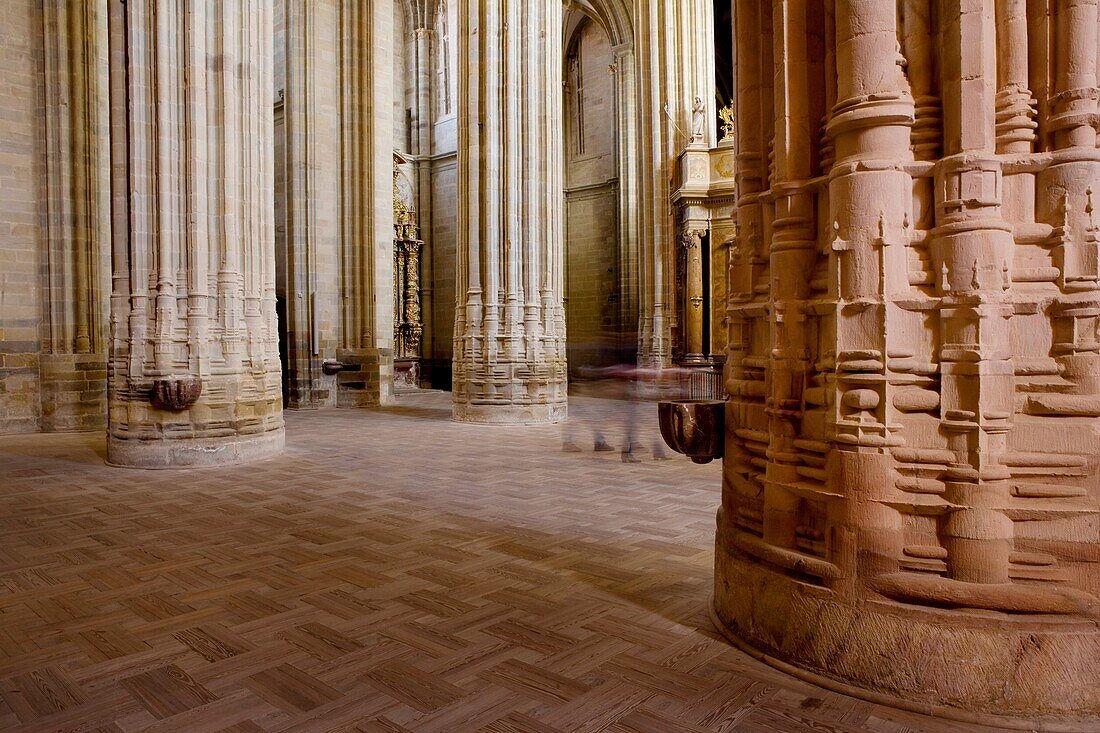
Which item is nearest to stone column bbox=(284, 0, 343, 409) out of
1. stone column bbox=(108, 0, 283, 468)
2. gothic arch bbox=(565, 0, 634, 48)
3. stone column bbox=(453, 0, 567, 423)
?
stone column bbox=(453, 0, 567, 423)

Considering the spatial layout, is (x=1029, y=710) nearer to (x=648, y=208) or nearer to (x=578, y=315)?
(x=648, y=208)

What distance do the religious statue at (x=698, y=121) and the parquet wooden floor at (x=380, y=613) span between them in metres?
11.9

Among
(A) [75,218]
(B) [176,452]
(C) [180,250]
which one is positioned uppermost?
(A) [75,218]

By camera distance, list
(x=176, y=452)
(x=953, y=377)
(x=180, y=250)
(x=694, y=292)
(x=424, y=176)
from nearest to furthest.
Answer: (x=953, y=377)
(x=176, y=452)
(x=180, y=250)
(x=694, y=292)
(x=424, y=176)

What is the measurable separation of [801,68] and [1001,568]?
2.12m

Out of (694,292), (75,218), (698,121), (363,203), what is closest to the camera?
(75,218)

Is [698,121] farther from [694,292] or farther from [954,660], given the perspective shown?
[954,660]

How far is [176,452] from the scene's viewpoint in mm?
7934

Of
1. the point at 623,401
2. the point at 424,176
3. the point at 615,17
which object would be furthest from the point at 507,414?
the point at 615,17

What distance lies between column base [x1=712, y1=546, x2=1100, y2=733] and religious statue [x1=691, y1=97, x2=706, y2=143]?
15376 millimetres

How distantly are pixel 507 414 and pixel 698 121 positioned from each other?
9.21m

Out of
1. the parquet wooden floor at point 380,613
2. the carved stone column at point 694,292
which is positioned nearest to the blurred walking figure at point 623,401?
the carved stone column at point 694,292

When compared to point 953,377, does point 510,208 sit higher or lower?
higher

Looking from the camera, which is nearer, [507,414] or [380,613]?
[380,613]
